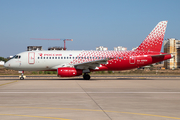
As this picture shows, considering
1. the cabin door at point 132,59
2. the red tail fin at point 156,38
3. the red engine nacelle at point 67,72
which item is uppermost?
the red tail fin at point 156,38

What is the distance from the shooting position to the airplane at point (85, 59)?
29.7 m

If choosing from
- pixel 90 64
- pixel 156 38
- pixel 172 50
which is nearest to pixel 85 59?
pixel 90 64

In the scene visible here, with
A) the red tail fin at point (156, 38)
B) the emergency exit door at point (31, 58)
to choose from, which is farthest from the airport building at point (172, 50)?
the emergency exit door at point (31, 58)

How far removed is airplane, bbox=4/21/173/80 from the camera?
29.7 meters

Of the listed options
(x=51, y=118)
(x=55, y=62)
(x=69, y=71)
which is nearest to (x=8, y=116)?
(x=51, y=118)

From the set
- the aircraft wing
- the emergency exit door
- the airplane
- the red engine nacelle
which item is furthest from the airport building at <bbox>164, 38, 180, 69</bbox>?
the emergency exit door

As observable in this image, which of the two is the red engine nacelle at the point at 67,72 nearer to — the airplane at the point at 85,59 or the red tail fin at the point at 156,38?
the airplane at the point at 85,59

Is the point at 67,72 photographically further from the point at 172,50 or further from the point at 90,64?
the point at 172,50

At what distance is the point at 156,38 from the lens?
103ft

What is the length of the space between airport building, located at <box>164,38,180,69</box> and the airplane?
92.6 metres

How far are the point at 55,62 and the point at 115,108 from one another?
21.1m

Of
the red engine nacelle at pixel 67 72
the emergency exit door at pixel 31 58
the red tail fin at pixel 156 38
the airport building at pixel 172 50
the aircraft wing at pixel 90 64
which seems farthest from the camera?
the airport building at pixel 172 50

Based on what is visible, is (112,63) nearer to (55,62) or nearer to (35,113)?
(55,62)

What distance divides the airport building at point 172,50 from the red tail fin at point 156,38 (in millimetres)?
91948
